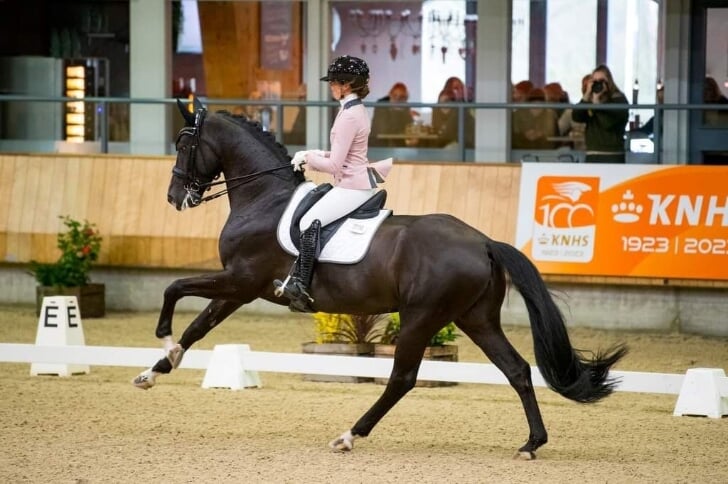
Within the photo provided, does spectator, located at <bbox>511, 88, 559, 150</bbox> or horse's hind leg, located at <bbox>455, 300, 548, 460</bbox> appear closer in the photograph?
horse's hind leg, located at <bbox>455, 300, 548, 460</bbox>

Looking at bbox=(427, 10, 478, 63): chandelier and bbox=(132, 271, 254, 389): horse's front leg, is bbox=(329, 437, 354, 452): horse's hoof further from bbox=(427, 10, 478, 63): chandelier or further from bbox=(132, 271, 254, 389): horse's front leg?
bbox=(427, 10, 478, 63): chandelier

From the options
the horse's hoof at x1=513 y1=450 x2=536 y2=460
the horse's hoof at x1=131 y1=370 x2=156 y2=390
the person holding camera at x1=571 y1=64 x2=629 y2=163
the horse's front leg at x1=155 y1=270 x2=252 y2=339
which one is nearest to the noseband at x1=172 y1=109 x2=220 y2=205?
the horse's front leg at x1=155 y1=270 x2=252 y2=339

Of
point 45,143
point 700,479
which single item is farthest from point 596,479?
point 45,143

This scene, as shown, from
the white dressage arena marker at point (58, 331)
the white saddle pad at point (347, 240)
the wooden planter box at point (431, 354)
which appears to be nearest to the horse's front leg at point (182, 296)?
the white saddle pad at point (347, 240)

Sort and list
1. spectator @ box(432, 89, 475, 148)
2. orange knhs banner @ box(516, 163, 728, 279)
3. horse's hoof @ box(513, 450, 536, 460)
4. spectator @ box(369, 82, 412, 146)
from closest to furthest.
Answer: horse's hoof @ box(513, 450, 536, 460)
orange knhs banner @ box(516, 163, 728, 279)
spectator @ box(432, 89, 475, 148)
spectator @ box(369, 82, 412, 146)

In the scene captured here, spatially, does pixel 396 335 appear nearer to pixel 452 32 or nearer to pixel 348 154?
pixel 348 154

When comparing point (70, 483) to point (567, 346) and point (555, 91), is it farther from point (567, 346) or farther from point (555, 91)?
point (555, 91)

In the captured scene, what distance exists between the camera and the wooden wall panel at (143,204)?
14.1 m

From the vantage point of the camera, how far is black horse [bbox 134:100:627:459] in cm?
764

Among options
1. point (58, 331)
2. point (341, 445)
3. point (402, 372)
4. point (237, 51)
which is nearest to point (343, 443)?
point (341, 445)

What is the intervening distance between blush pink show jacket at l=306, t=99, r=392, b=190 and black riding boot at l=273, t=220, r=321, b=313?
322mm

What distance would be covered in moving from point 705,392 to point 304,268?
3.25 m

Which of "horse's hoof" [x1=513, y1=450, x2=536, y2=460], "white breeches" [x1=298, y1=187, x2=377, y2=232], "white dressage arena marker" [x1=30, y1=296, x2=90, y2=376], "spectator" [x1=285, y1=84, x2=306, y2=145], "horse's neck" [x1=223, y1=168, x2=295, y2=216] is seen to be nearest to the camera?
"horse's hoof" [x1=513, y1=450, x2=536, y2=460]

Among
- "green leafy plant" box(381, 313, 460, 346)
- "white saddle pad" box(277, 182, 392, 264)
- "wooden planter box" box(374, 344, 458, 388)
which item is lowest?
"wooden planter box" box(374, 344, 458, 388)
